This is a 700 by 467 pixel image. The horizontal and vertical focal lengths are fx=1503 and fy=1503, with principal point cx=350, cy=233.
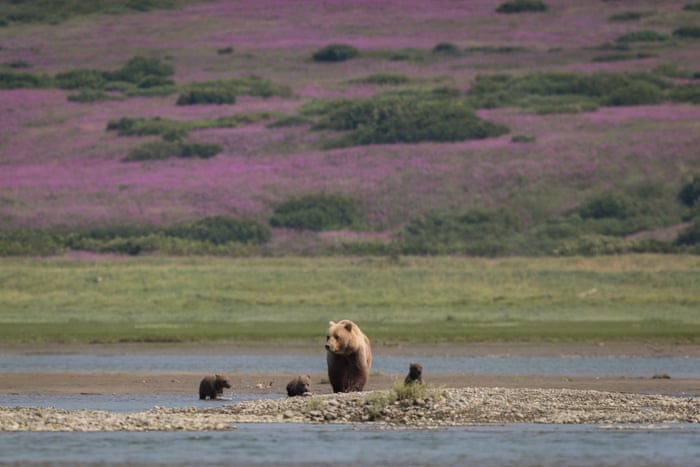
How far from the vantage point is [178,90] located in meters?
81.0

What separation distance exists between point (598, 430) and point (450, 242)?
3773 centimetres

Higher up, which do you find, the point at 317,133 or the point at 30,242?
the point at 317,133

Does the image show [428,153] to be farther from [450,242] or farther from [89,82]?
[89,82]

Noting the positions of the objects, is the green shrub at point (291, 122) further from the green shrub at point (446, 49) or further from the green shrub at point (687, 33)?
the green shrub at point (687, 33)

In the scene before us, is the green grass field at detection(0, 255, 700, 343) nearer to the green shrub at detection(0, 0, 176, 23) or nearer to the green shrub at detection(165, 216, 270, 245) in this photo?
the green shrub at detection(165, 216, 270, 245)

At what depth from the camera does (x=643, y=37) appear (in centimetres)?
8775

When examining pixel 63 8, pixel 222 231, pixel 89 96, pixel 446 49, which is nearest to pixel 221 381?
pixel 222 231

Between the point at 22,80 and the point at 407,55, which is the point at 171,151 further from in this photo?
the point at 407,55

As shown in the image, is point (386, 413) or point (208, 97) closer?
point (386, 413)

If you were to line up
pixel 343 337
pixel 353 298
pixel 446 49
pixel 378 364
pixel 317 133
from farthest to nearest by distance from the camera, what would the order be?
pixel 446 49
pixel 317 133
pixel 353 298
pixel 378 364
pixel 343 337

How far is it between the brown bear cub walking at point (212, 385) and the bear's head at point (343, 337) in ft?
11.2

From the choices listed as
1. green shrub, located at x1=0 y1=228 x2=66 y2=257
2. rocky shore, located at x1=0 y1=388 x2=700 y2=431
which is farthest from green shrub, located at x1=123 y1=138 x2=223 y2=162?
rocky shore, located at x1=0 y1=388 x2=700 y2=431

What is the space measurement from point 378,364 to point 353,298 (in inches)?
542

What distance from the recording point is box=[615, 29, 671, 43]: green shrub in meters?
87.4
